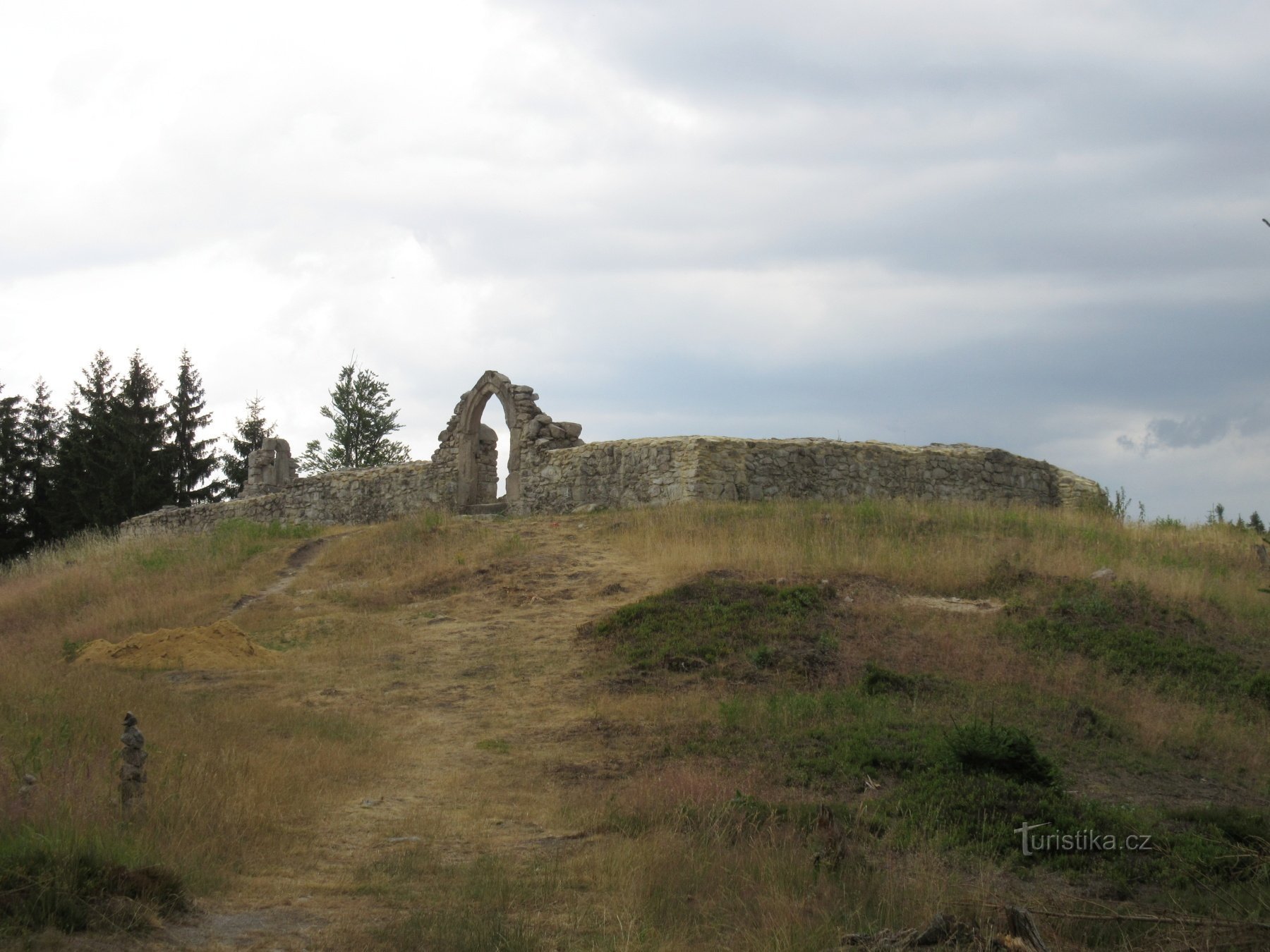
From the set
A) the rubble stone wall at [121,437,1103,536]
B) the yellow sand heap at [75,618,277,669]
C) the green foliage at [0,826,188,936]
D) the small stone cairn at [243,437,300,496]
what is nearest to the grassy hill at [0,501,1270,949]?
the green foliage at [0,826,188,936]

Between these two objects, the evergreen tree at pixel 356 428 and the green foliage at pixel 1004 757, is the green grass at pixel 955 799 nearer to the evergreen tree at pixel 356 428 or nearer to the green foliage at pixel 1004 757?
the green foliage at pixel 1004 757

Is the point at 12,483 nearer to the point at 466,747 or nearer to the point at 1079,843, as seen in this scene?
the point at 466,747

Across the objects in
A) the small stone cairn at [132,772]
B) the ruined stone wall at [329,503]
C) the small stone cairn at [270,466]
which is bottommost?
the small stone cairn at [132,772]

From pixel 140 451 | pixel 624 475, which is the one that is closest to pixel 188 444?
pixel 140 451

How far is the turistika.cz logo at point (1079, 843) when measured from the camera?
6.61 metres

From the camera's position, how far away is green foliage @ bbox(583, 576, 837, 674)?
11117mm

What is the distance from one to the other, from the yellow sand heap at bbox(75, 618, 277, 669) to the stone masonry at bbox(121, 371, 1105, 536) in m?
7.64

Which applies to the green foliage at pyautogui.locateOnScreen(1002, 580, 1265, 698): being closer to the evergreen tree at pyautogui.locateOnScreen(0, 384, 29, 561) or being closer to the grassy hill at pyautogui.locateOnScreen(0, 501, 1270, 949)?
the grassy hill at pyautogui.locateOnScreen(0, 501, 1270, 949)

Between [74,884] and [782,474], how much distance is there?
49.5 ft

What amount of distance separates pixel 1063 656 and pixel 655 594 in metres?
4.72

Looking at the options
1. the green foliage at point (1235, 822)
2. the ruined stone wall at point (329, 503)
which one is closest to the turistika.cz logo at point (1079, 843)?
the green foliage at point (1235, 822)

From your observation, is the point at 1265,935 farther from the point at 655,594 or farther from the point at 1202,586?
the point at 1202,586

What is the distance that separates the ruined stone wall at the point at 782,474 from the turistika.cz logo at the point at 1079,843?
11784mm

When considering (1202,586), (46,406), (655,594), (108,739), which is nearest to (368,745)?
(108,739)
